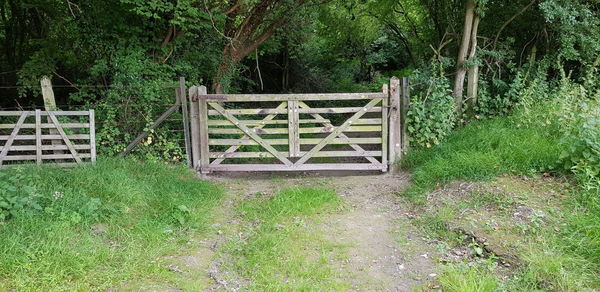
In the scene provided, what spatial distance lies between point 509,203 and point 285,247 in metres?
2.82

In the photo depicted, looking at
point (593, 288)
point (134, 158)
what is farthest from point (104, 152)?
point (593, 288)

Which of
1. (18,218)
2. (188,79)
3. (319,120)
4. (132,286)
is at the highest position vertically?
(188,79)

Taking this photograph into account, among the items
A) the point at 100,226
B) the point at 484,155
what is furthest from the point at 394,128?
the point at 100,226

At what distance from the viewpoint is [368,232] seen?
16.5ft

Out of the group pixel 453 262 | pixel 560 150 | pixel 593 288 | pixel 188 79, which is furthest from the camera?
pixel 188 79

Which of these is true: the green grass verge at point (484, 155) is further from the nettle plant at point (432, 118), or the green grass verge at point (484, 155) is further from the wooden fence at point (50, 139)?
the wooden fence at point (50, 139)

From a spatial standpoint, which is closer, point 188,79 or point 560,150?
point 560,150

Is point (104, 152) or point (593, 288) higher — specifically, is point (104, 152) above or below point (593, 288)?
above

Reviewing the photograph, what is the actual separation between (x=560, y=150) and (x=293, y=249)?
4.21m

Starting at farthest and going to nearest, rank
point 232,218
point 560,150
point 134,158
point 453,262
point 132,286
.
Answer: point 134,158, point 560,150, point 232,218, point 453,262, point 132,286

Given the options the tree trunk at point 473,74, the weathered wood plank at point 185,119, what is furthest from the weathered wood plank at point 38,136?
the tree trunk at point 473,74

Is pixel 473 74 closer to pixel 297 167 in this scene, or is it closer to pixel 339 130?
pixel 339 130

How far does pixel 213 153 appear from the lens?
757cm

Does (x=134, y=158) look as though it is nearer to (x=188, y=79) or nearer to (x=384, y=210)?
(x=188, y=79)
